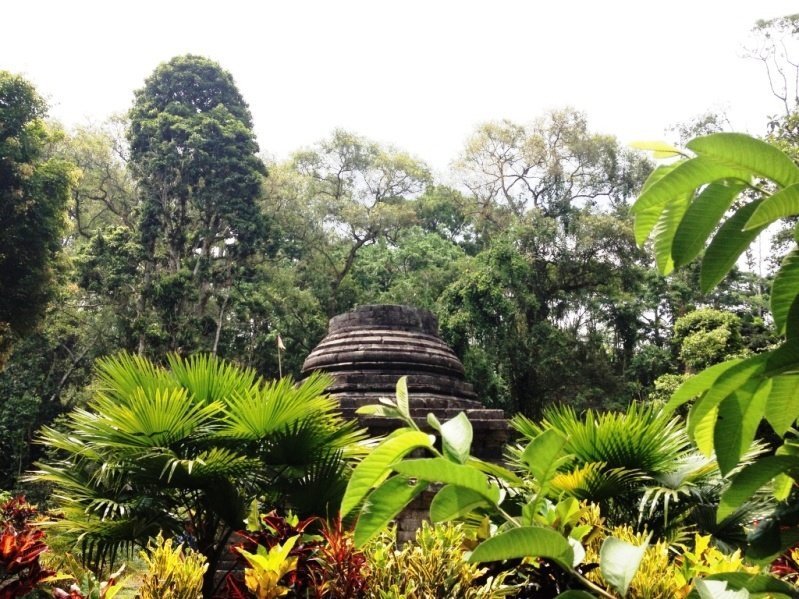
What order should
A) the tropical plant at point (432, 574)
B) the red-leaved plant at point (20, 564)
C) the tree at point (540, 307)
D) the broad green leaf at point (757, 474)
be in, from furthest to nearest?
the tree at point (540, 307) < the red-leaved plant at point (20, 564) < the tropical plant at point (432, 574) < the broad green leaf at point (757, 474)

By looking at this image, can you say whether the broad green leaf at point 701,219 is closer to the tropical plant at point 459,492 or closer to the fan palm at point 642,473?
the tropical plant at point 459,492

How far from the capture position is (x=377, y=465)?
2.24 feet

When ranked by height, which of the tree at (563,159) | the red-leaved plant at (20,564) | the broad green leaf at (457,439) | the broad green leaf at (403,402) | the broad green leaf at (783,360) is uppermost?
the tree at (563,159)

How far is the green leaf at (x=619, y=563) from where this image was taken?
749mm

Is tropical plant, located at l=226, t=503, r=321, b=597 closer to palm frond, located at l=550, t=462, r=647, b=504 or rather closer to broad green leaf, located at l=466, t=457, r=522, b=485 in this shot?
palm frond, located at l=550, t=462, r=647, b=504

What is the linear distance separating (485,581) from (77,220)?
21258 millimetres

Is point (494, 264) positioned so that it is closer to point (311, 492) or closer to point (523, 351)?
point (523, 351)

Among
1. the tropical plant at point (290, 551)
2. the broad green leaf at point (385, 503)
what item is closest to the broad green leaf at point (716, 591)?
the broad green leaf at point (385, 503)

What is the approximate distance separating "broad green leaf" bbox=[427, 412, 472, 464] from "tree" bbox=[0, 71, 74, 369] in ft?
47.4

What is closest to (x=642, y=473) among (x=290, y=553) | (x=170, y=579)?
(x=290, y=553)

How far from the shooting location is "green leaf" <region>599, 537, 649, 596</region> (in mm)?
749

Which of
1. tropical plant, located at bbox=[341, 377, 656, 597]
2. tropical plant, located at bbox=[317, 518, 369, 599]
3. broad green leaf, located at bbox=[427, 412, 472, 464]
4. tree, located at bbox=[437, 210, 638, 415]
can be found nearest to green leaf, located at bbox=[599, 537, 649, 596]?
tropical plant, located at bbox=[341, 377, 656, 597]

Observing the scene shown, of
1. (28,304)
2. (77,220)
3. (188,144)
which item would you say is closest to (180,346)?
(28,304)

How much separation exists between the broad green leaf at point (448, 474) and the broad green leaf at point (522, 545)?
5 cm
